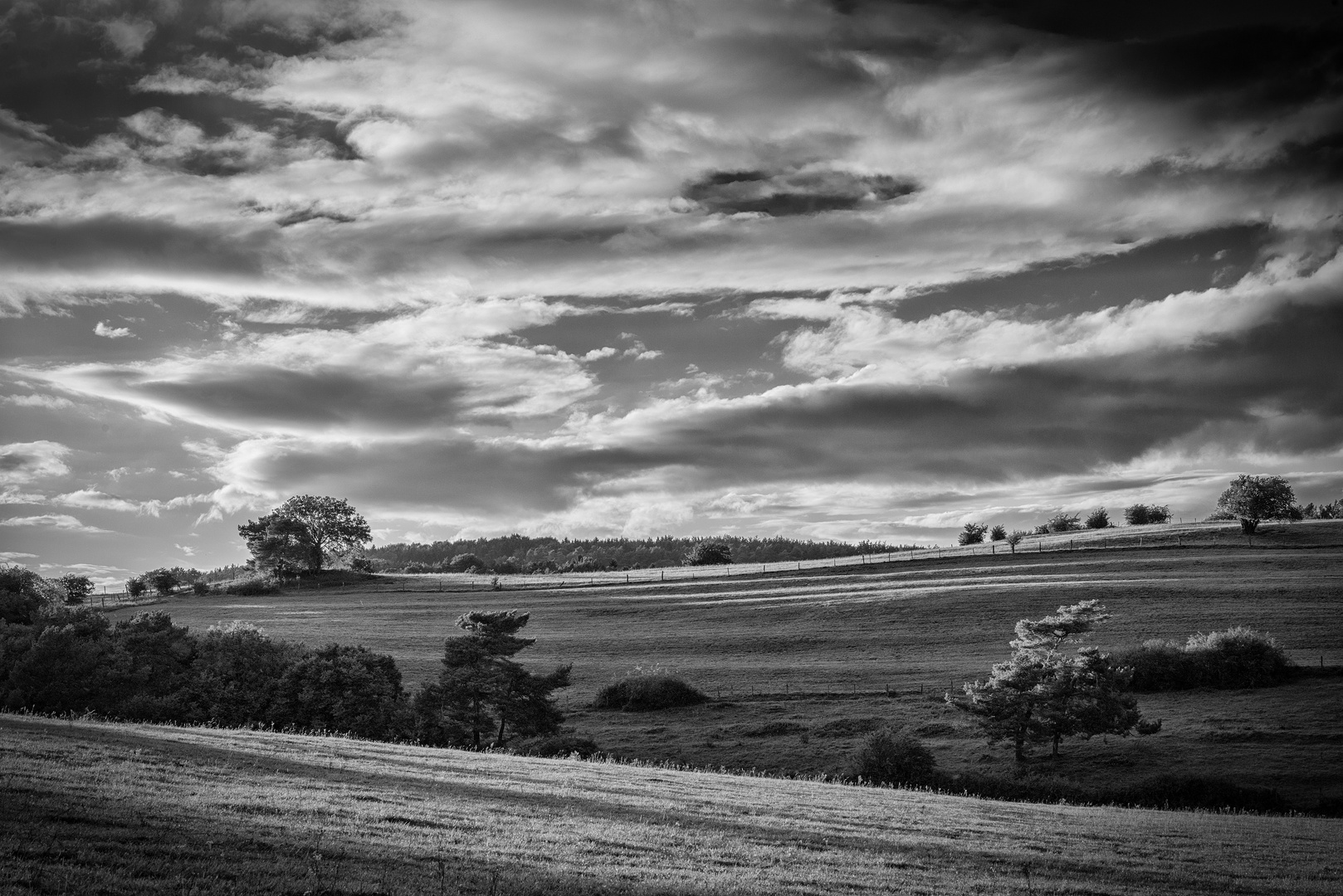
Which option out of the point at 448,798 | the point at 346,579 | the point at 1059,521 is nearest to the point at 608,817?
the point at 448,798

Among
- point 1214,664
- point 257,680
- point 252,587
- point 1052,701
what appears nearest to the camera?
point 1052,701

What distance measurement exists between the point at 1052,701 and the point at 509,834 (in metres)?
41.8

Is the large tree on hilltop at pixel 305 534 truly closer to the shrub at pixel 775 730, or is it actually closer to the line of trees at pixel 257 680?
the line of trees at pixel 257 680

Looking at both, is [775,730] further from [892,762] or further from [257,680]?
[257,680]

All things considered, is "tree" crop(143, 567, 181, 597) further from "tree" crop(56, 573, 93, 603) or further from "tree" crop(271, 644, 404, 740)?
"tree" crop(271, 644, 404, 740)

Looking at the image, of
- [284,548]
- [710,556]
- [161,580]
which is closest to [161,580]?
[161,580]

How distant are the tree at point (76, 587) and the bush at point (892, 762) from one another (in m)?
145

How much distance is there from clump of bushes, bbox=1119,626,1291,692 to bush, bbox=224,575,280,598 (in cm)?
12622

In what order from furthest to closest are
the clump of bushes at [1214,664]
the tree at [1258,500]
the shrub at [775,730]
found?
1. the tree at [1258,500]
2. the clump of bushes at [1214,664]
3. the shrub at [775,730]

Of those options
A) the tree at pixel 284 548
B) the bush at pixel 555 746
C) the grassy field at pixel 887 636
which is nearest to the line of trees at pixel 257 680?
the bush at pixel 555 746

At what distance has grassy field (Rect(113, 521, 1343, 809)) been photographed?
49156mm

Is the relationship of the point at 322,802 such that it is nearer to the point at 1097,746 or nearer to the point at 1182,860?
the point at 1182,860

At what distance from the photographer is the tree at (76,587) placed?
144 meters

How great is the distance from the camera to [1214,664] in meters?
59.6
